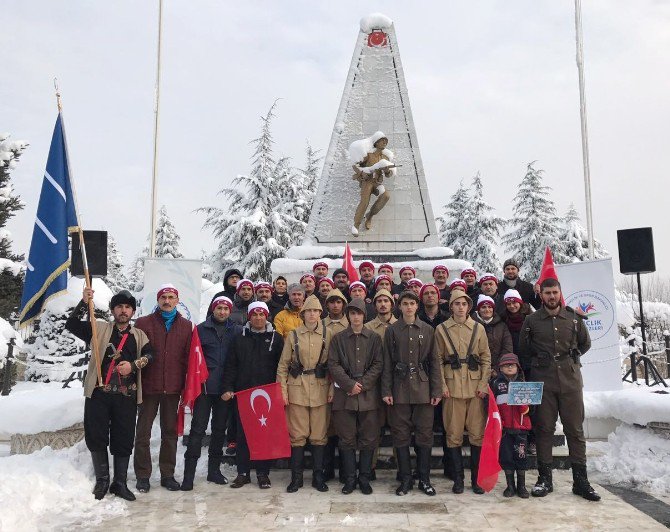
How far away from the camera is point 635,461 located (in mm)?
5520

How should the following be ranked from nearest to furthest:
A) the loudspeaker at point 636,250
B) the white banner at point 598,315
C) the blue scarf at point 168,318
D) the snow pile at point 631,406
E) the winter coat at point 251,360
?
the blue scarf at point 168,318 → the winter coat at point 251,360 → the snow pile at point 631,406 → the loudspeaker at point 636,250 → the white banner at point 598,315

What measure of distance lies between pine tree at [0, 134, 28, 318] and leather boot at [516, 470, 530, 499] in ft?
44.0

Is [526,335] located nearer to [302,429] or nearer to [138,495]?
[302,429]

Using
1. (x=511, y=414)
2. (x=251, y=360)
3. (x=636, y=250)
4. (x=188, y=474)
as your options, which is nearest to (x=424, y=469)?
(x=511, y=414)

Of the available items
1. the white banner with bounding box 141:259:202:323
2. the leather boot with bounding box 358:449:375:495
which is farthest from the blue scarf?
the white banner with bounding box 141:259:202:323

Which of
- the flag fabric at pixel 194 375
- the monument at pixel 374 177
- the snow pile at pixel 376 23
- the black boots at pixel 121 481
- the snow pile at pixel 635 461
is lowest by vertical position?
the snow pile at pixel 635 461

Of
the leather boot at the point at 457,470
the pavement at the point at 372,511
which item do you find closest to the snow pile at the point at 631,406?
the pavement at the point at 372,511

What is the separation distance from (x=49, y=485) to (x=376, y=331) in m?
3.08

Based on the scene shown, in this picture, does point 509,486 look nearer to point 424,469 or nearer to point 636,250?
point 424,469

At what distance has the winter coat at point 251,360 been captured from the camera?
531 cm

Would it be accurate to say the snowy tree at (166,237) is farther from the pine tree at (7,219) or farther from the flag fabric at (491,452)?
the flag fabric at (491,452)

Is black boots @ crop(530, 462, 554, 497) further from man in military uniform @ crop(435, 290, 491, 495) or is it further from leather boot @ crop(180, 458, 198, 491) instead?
leather boot @ crop(180, 458, 198, 491)

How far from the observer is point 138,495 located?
4828mm

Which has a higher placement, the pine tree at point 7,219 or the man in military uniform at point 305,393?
the pine tree at point 7,219
